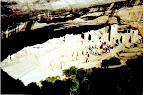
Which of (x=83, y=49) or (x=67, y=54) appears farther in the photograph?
(x=83, y=49)

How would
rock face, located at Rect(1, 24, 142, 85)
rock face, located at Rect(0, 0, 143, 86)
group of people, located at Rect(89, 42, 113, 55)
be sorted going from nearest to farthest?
rock face, located at Rect(0, 0, 143, 86) < rock face, located at Rect(1, 24, 142, 85) < group of people, located at Rect(89, 42, 113, 55)

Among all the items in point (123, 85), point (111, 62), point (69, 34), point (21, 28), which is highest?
point (21, 28)

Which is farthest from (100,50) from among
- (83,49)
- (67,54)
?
(67,54)

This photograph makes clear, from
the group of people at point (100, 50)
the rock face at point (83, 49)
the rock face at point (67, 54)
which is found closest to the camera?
the rock face at point (83, 49)

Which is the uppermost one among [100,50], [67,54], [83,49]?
[83,49]

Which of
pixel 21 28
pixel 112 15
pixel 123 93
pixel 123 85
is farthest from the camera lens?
pixel 112 15

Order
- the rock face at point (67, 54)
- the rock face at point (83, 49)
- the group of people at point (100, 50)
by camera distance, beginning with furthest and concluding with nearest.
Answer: the group of people at point (100, 50) < the rock face at point (67, 54) < the rock face at point (83, 49)

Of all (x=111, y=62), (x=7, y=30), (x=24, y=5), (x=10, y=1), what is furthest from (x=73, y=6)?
(x=111, y=62)

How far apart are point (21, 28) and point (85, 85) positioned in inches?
229

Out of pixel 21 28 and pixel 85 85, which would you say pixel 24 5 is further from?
pixel 85 85

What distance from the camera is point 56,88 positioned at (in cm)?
891

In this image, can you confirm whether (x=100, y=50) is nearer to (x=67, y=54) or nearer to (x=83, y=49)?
(x=83, y=49)

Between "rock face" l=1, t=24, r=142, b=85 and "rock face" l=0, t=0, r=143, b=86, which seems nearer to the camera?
"rock face" l=0, t=0, r=143, b=86

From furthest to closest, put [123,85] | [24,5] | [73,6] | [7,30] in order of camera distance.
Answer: [123,85]
[73,6]
[7,30]
[24,5]
